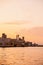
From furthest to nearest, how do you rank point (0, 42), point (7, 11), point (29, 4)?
point (0, 42), point (7, 11), point (29, 4)

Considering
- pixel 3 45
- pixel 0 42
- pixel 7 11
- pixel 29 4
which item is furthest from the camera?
pixel 3 45

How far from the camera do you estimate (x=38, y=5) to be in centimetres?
882

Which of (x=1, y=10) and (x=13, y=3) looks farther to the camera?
(x=1, y=10)

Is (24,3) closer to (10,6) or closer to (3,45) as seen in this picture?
(10,6)

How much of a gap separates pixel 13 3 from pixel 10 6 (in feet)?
0.51

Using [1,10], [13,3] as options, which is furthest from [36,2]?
[1,10]

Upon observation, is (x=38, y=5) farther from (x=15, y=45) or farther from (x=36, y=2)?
(x=15, y=45)

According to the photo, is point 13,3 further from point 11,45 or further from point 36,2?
point 11,45

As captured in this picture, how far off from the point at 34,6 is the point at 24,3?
0.39m

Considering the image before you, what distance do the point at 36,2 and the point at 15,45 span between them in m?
38.1

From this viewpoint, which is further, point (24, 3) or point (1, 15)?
point (1, 15)

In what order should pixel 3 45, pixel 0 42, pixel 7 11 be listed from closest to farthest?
pixel 7 11, pixel 0 42, pixel 3 45

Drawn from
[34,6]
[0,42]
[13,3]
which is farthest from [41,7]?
[0,42]

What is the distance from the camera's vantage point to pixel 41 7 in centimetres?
906
